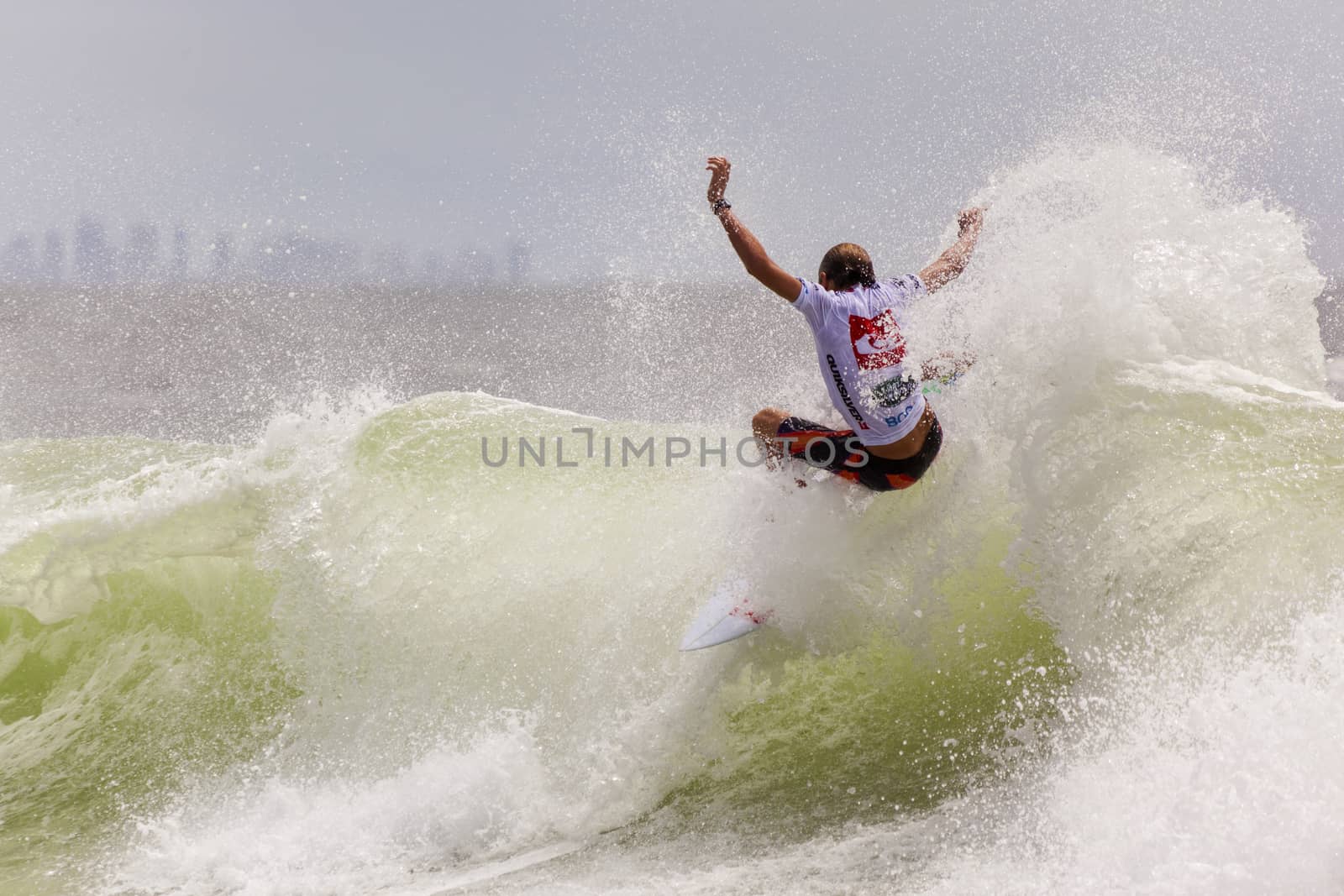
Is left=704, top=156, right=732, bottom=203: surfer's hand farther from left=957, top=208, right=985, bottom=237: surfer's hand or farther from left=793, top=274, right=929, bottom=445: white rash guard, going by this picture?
left=957, top=208, right=985, bottom=237: surfer's hand

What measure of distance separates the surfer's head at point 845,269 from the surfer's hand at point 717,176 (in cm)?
54

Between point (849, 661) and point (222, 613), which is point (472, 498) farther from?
point (849, 661)

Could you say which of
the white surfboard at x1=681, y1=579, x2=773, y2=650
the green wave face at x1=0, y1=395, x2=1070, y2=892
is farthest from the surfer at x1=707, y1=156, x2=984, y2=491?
the white surfboard at x1=681, y1=579, x2=773, y2=650

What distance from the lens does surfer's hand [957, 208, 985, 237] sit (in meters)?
4.57

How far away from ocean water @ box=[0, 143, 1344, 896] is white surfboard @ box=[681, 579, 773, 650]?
A: 0.31 feet

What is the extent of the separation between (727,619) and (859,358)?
143 centimetres

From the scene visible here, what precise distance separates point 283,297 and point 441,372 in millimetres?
29567

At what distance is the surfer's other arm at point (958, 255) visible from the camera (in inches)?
169

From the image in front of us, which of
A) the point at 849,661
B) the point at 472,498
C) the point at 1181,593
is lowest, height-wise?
the point at 849,661

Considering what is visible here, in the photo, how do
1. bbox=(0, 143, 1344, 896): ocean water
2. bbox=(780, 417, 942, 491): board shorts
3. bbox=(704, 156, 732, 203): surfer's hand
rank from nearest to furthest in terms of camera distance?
bbox=(0, 143, 1344, 896): ocean water
bbox=(704, 156, 732, 203): surfer's hand
bbox=(780, 417, 942, 491): board shorts

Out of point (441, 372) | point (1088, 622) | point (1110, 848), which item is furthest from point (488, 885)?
point (441, 372)

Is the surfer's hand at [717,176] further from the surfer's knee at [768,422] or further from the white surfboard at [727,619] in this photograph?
the white surfboard at [727,619]

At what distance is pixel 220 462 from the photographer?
20.5 ft

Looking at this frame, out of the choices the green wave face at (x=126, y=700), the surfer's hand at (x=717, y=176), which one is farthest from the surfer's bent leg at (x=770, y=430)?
the green wave face at (x=126, y=700)
